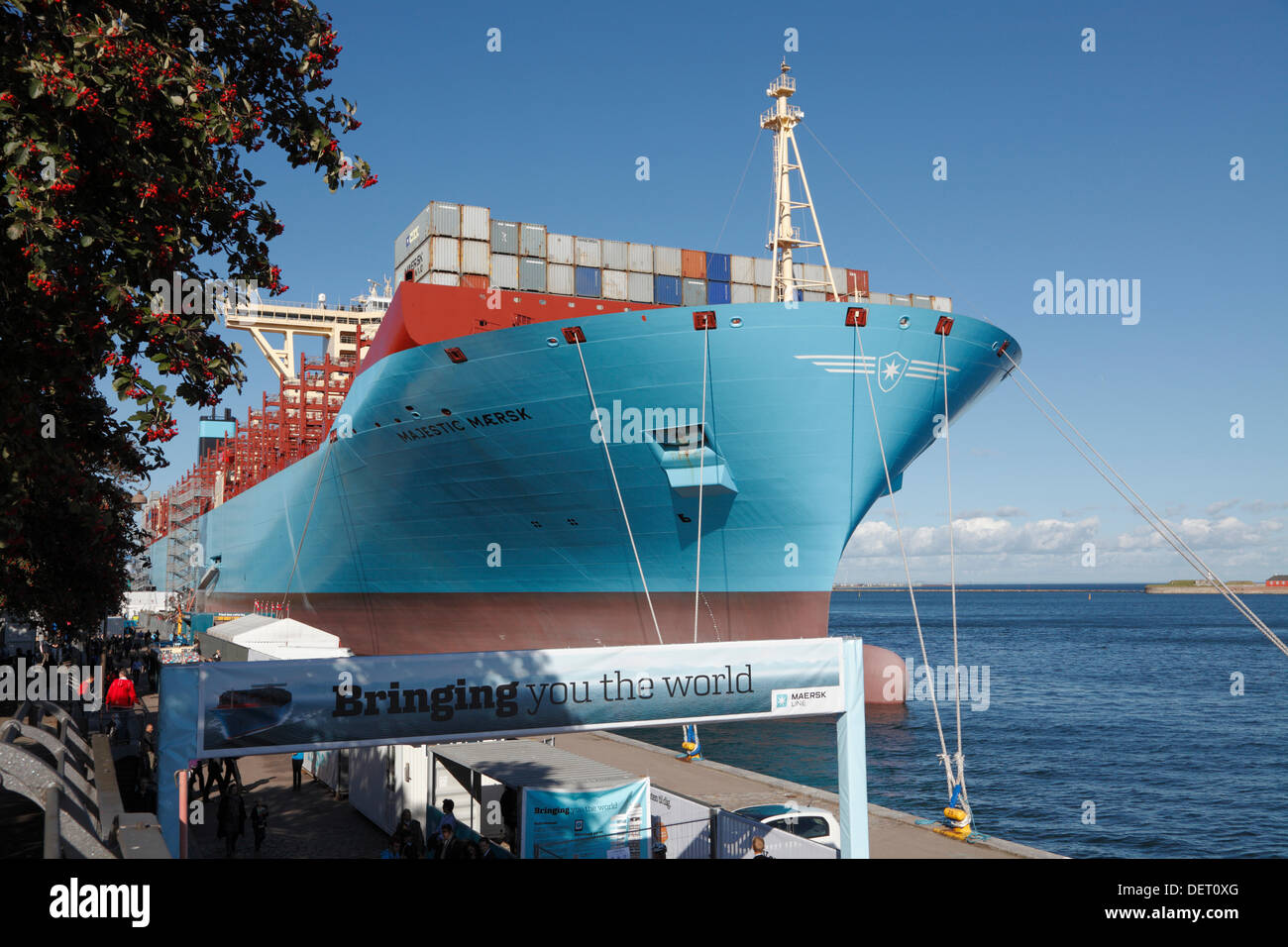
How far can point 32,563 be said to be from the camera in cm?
1574

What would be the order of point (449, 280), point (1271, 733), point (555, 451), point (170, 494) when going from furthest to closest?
1. point (170, 494)
2. point (1271, 733)
3. point (449, 280)
4. point (555, 451)

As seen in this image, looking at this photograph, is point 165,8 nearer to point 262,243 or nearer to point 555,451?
point 262,243

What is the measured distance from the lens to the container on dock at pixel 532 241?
29.8 m

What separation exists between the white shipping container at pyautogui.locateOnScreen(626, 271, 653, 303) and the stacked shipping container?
0.03 m

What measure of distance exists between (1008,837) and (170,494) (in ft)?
314

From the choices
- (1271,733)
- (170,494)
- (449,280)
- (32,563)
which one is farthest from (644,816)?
(170,494)

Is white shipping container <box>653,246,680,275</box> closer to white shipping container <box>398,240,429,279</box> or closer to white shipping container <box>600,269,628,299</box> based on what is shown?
white shipping container <box>600,269,628,299</box>

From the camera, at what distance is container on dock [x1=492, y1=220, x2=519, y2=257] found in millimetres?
29812

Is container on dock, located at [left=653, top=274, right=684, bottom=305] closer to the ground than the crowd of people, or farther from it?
farther from it

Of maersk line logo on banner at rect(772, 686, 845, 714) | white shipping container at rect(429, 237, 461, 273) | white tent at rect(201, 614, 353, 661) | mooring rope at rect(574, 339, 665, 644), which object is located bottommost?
white tent at rect(201, 614, 353, 661)

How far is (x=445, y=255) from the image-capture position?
29.2 meters
